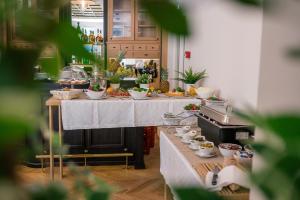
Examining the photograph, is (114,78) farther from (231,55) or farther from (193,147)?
(193,147)

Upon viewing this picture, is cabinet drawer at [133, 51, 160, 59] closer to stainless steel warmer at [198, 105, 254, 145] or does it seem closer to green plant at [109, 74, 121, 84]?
green plant at [109, 74, 121, 84]

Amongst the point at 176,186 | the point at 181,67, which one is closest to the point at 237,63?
the point at 181,67

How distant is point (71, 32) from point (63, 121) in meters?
3.18

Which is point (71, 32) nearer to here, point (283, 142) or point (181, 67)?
point (283, 142)

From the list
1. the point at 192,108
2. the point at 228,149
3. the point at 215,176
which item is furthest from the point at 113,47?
the point at 215,176

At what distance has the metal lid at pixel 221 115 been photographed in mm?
2301

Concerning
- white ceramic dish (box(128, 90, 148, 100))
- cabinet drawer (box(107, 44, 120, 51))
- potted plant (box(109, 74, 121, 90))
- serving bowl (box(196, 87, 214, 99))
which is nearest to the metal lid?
serving bowl (box(196, 87, 214, 99))

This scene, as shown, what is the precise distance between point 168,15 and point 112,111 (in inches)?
124

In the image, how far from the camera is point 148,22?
152mm

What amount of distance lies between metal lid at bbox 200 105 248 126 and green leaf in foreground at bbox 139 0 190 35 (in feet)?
6.69

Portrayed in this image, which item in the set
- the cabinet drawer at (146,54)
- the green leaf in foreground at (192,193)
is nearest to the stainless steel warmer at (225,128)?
the green leaf in foreground at (192,193)

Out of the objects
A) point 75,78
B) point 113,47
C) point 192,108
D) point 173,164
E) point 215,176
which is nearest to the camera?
point 215,176

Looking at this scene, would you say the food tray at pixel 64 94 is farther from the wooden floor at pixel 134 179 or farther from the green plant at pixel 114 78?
the wooden floor at pixel 134 179

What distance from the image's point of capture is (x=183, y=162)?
2191 millimetres
